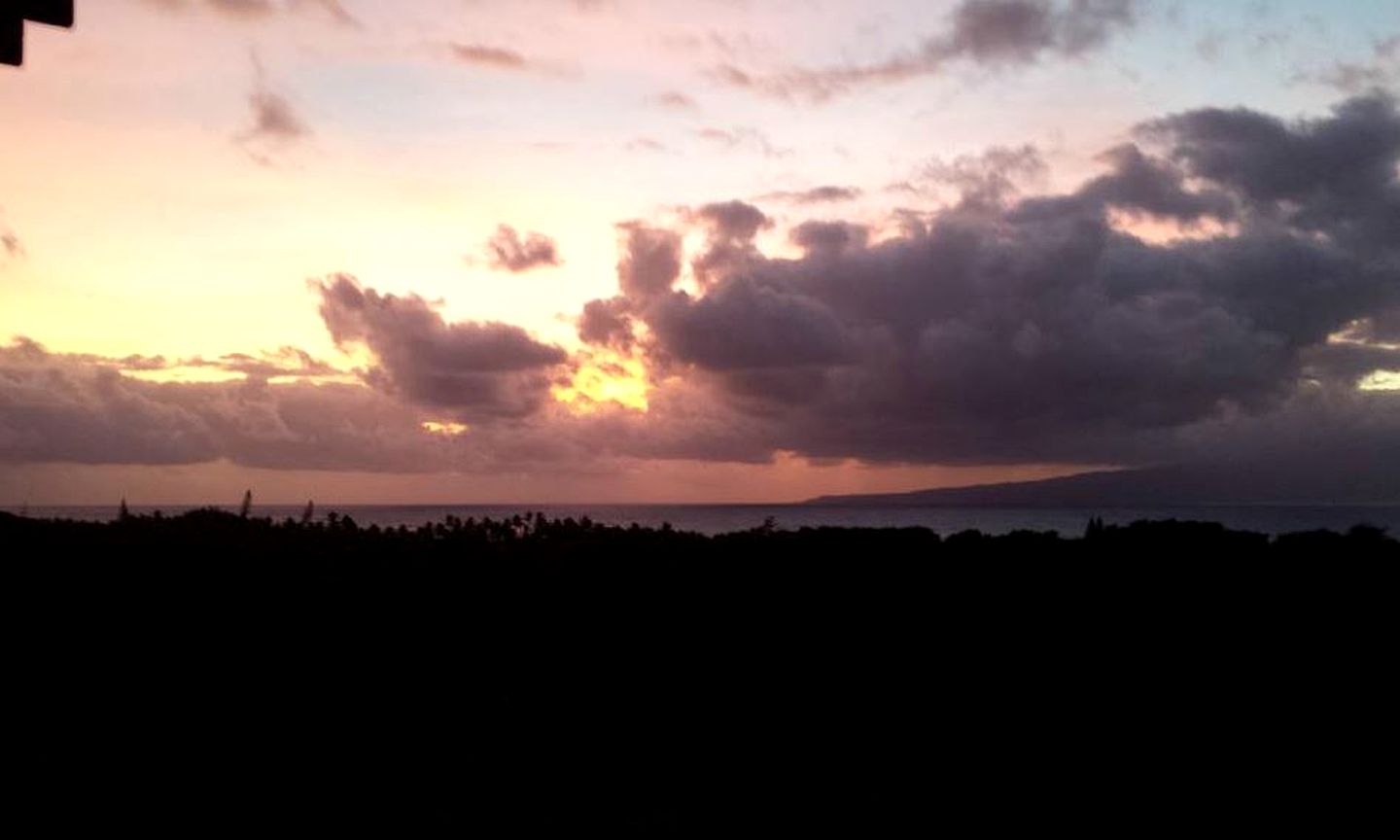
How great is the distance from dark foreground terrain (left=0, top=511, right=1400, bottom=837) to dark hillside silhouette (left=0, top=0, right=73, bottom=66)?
124 inches

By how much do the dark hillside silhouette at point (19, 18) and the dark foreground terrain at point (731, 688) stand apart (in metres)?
3.15

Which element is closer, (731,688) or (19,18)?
(19,18)

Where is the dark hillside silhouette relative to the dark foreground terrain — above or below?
above

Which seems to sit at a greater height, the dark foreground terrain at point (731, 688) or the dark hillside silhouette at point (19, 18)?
the dark hillside silhouette at point (19, 18)

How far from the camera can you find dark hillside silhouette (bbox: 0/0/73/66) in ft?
19.5

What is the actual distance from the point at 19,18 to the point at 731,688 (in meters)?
4.89

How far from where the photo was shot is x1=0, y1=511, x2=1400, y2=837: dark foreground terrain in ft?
20.1

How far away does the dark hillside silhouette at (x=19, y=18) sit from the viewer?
5.93m

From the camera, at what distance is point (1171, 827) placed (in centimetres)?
591

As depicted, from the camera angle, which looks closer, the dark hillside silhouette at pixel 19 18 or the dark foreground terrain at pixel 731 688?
the dark hillside silhouette at pixel 19 18

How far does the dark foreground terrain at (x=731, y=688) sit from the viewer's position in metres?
6.12

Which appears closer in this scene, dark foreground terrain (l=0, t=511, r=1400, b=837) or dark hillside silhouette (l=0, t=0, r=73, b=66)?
dark hillside silhouette (l=0, t=0, r=73, b=66)

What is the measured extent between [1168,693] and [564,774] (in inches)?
123

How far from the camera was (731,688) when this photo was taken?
6785 mm
